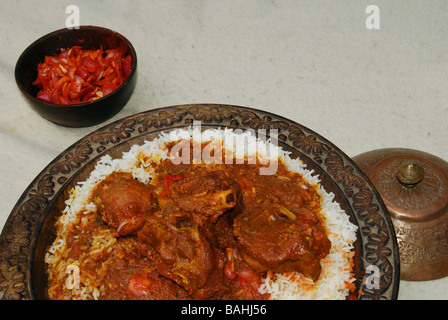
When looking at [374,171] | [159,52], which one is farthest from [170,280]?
[159,52]

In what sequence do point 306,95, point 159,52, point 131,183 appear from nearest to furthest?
1. point 131,183
2. point 306,95
3. point 159,52

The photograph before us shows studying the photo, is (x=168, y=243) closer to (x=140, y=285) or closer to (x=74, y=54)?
(x=140, y=285)

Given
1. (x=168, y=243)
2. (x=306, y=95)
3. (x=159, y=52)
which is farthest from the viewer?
(x=159, y=52)

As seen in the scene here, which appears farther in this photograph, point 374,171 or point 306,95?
point 306,95

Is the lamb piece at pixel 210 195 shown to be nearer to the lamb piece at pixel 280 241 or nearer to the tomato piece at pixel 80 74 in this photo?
the lamb piece at pixel 280 241

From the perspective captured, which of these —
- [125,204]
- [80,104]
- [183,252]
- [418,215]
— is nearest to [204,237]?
[183,252]

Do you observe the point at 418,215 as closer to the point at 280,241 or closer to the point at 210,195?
the point at 280,241
